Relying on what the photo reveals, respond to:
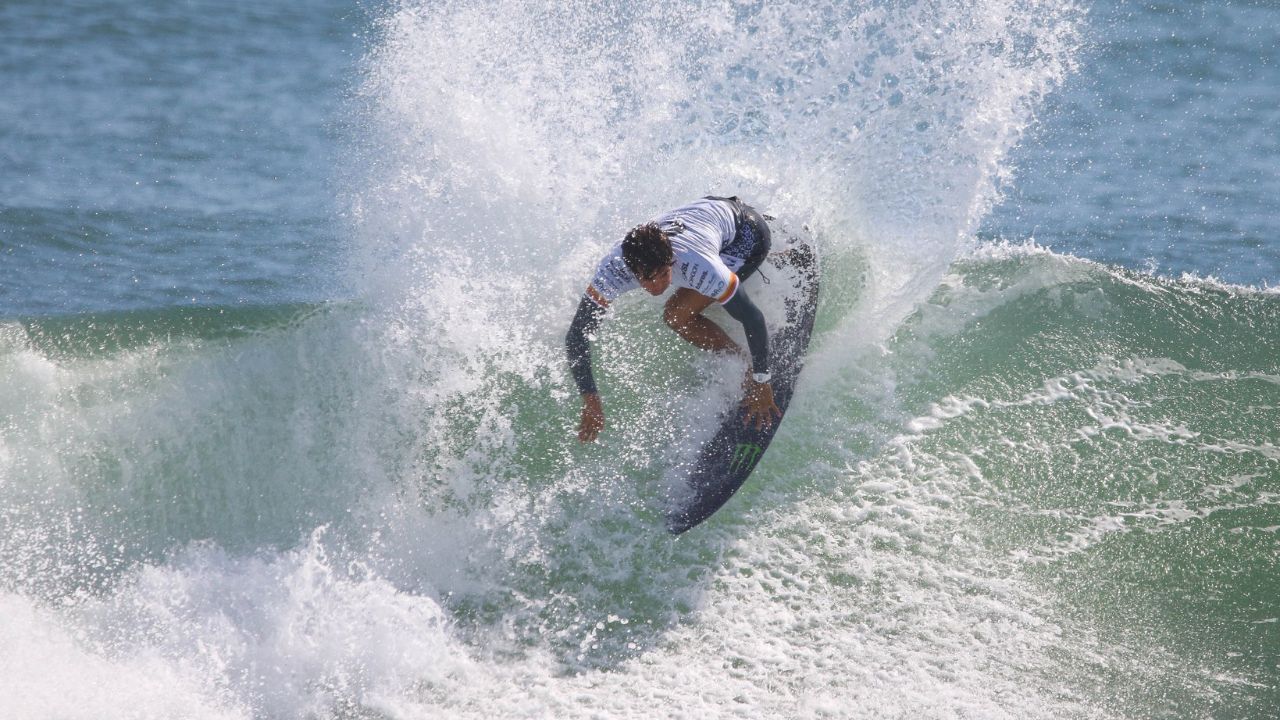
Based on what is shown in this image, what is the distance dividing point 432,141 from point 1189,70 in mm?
8785

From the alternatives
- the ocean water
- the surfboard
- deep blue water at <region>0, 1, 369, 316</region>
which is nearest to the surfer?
the surfboard

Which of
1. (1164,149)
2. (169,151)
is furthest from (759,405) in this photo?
(169,151)

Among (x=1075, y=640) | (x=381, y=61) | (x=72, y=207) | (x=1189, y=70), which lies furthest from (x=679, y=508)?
(x=1189, y=70)

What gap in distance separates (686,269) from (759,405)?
3.04 ft

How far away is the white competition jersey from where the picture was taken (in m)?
4.57

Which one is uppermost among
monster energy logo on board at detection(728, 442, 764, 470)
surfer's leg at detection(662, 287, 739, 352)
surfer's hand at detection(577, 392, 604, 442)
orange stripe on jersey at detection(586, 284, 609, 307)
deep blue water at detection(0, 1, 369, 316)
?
orange stripe on jersey at detection(586, 284, 609, 307)

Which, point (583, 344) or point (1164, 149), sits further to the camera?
point (1164, 149)

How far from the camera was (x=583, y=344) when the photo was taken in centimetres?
469

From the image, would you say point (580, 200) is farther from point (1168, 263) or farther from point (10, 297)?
point (1168, 263)

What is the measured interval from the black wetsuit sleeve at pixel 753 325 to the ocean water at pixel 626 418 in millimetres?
482

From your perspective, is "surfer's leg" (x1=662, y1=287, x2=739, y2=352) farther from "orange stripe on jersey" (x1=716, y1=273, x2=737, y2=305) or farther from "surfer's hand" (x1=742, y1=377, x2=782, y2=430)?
"orange stripe on jersey" (x1=716, y1=273, x2=737, y2=305)

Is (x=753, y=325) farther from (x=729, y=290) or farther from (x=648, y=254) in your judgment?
(x=648, y=254)

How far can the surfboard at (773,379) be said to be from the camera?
4910 millimetres

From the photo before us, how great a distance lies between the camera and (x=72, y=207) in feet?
27.0
